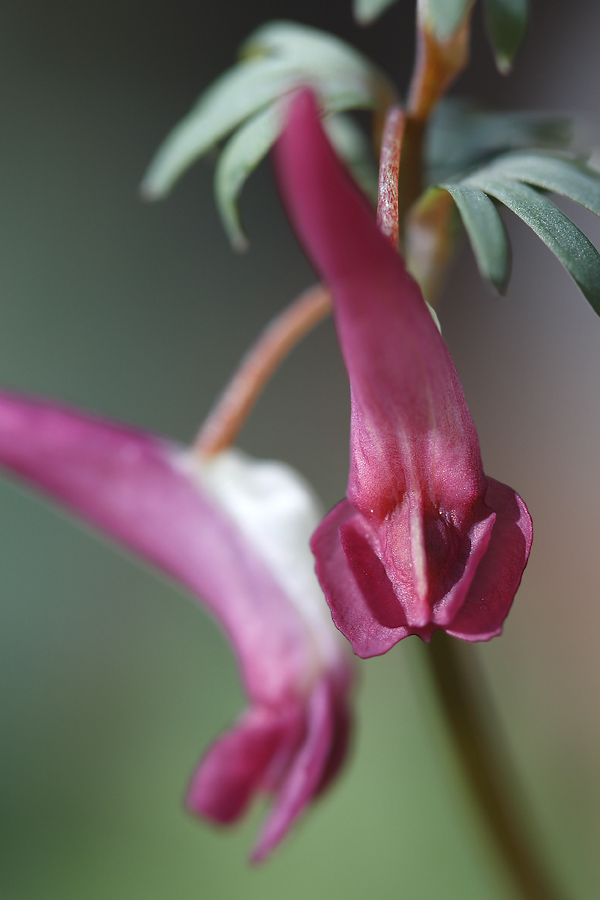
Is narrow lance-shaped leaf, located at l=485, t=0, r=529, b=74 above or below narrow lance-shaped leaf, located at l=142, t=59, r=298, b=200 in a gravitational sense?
above

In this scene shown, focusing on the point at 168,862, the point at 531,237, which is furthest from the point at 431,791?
the point at 531,237

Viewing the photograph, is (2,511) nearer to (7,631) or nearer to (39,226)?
(7,631)

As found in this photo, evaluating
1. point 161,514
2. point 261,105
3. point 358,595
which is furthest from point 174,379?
point 358,595

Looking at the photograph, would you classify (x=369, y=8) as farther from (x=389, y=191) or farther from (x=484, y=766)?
(x=484, y=766)

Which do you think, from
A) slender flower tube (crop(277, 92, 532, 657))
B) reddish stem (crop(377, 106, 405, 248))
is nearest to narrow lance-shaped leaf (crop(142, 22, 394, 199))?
reddish stem (crop(377, 106, 405, 248))

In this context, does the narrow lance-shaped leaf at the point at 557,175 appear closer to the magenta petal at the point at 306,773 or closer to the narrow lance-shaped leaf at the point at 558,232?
the narrow lance-shaped leaf at the point at 558,232

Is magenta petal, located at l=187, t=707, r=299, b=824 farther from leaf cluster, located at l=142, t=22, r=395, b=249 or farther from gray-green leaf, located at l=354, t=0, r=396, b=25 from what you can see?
gray-green leaf, located at l=354, t=0, r=396, b=25

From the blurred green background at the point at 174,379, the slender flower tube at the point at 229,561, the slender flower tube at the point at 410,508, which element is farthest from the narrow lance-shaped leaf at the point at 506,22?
the blurred green background at the point at 174,379
